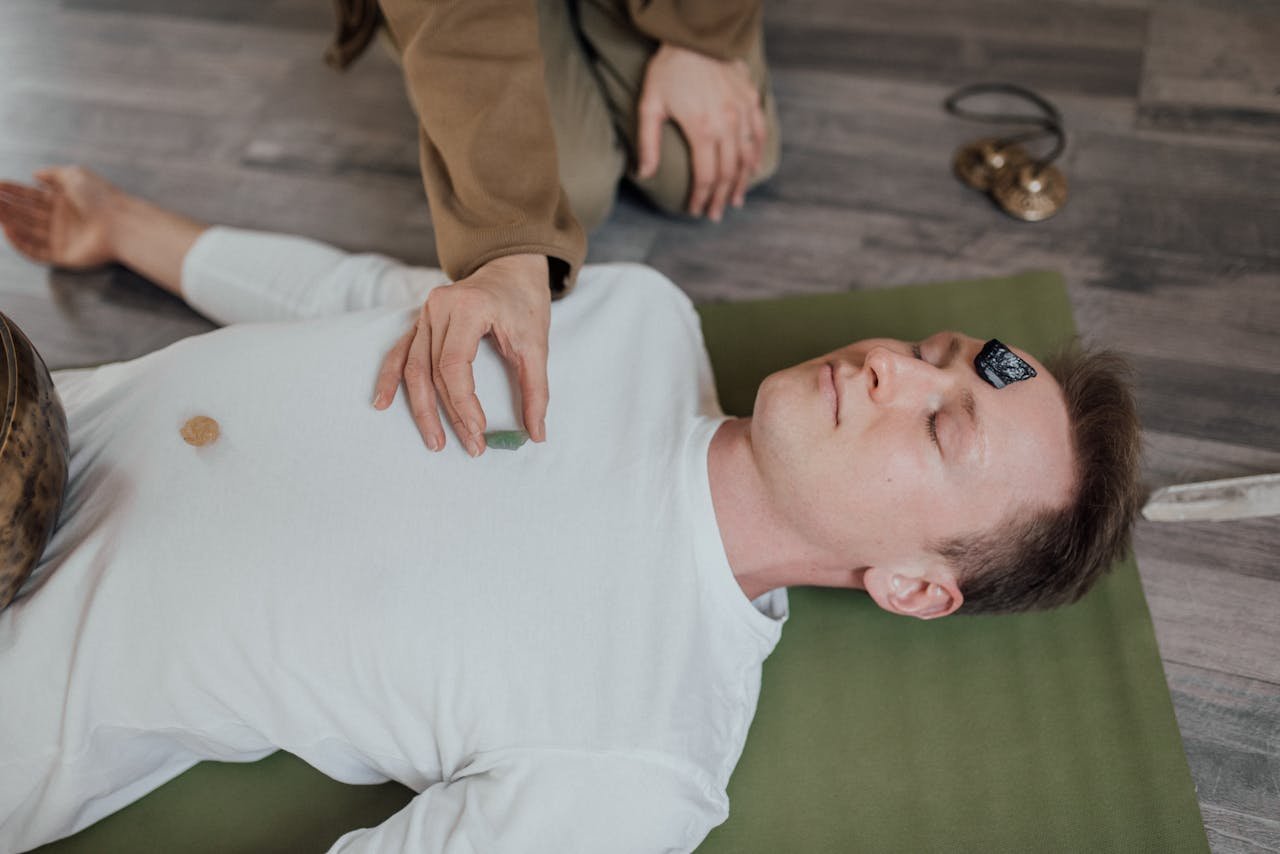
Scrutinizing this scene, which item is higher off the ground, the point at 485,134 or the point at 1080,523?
the point at 485,134

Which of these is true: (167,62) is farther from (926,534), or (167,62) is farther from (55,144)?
(926,534)

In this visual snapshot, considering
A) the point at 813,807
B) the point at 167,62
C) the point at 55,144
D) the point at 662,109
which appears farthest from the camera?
the point at 167,62

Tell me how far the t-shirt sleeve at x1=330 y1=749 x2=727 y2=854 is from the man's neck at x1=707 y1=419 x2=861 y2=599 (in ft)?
1.03

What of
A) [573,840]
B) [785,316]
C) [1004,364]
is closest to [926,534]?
[1004,364]

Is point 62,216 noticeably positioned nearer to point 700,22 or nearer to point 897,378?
point 700,22

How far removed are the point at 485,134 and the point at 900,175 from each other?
118 cm

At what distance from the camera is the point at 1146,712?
1645 mm

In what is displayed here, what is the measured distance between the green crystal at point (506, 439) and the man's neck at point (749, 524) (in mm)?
283

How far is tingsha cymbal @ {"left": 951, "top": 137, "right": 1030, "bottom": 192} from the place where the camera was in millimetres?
2305

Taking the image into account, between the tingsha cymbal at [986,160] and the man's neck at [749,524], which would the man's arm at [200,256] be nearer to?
the man's neck at [749,524]

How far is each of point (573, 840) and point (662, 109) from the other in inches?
57.1

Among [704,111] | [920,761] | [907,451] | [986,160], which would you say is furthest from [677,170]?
[920,761]

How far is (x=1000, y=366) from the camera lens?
1.39 meters

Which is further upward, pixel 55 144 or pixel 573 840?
pixel 55 144
